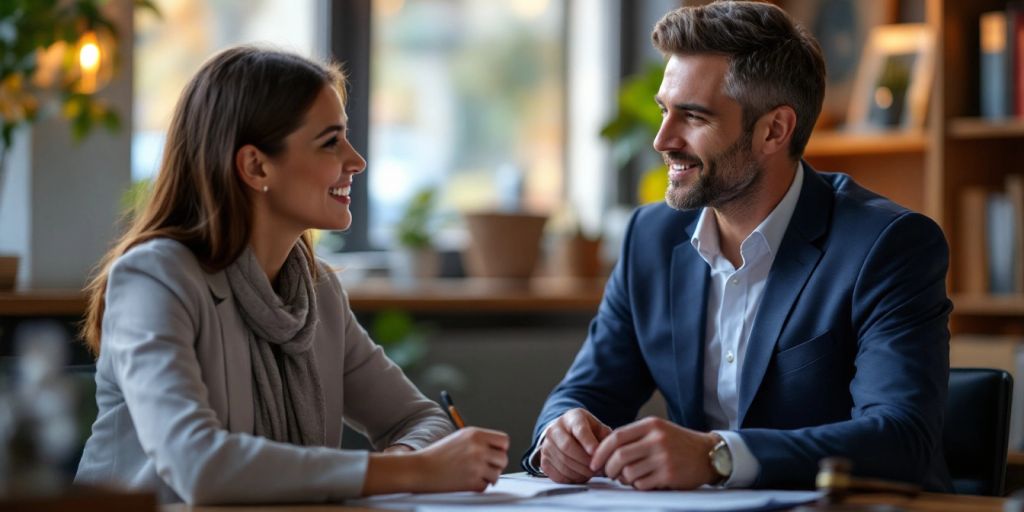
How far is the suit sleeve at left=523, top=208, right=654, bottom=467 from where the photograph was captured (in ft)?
6.97

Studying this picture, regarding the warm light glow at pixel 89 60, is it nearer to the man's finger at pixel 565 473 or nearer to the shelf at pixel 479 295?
the shelf at pixel 479 295

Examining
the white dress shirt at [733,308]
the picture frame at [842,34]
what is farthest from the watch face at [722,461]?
the picture frame at [842,34]

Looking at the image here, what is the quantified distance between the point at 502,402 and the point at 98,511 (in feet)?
9.68

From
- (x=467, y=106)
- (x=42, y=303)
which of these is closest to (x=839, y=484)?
(x=42, y=303)

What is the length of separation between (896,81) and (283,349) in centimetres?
271

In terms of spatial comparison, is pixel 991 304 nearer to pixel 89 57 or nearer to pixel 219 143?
pixel 89 57

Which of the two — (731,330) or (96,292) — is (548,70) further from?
(96,292)

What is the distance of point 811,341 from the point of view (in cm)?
189

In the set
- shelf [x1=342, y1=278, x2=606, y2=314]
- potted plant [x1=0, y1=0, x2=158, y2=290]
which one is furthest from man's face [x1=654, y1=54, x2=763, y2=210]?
shelf [x1=342, y1=278, x2=606, y2=314]

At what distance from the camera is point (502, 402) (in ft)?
13.2

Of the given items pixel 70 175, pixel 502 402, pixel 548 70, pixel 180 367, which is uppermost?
pixel 548 70

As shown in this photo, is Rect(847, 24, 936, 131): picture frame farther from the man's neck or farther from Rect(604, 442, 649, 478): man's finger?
Rect(604, 442, 649, 478): man's finger

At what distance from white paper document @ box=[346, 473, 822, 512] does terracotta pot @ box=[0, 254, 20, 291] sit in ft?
5.06

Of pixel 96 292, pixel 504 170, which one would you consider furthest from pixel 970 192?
pixel 96 292
